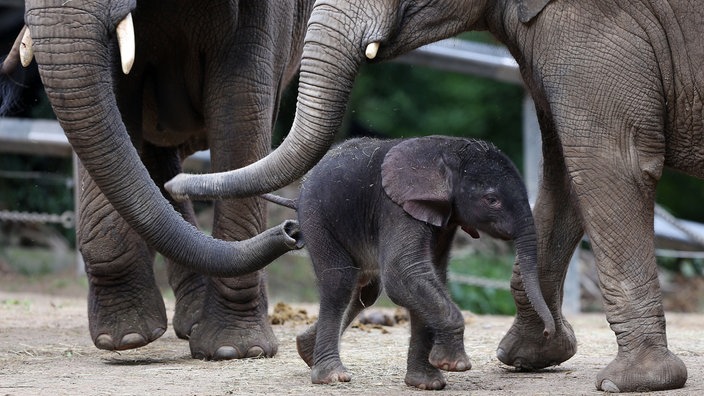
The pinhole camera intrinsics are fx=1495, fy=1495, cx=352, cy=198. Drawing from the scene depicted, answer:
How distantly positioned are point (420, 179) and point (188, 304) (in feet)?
10.2

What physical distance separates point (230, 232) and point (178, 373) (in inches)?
40.2

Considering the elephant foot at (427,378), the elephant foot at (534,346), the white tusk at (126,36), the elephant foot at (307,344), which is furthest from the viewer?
the elephant foot at (534,346)

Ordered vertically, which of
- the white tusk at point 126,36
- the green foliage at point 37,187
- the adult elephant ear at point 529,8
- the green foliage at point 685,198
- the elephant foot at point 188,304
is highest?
the adult elephant ear at point 529,8

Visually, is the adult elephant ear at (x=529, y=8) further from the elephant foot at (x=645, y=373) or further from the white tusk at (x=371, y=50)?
the elephant foot at (x=645, y=373)

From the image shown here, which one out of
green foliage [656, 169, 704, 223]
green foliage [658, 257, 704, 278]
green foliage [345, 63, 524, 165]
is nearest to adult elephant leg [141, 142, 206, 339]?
green foliage [658, 257, 704, 278]

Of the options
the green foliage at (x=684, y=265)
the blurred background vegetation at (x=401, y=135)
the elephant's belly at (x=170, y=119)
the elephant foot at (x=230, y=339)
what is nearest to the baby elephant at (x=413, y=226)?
the elephant foot at (x=230, y=339)

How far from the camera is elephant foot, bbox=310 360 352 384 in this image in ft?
23.4

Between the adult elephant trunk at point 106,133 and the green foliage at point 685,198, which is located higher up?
the adult elephant trunk at point 106,133

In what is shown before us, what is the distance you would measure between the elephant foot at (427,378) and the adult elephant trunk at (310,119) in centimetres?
109

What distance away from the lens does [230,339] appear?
8.29m

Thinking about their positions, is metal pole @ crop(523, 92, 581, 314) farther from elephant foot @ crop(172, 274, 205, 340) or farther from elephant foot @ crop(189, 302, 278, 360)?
elephant foot @ crop(189, 302, 278, 360)

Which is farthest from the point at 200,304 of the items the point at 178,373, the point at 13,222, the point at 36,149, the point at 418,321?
the point at 13,222

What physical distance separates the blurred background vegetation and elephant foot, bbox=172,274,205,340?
267 cm

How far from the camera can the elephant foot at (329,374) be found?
7.12 meters
